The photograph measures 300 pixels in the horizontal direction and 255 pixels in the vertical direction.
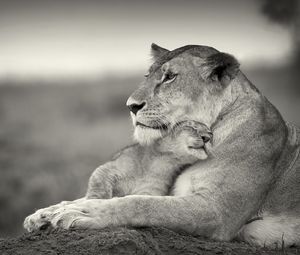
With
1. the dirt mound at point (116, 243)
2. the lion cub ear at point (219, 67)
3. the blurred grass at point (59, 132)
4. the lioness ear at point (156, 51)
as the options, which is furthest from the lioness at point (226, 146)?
the blurred grass at point (59, 132)

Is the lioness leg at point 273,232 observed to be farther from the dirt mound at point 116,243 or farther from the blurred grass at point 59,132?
the blurred grass at point 59,132

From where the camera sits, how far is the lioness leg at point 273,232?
675 cm

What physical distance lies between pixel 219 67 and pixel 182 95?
38 cm

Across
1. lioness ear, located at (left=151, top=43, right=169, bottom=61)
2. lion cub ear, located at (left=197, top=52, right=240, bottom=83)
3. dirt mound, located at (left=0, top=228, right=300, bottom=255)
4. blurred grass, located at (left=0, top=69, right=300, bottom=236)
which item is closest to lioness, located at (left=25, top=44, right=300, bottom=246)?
lion cub ear, located at (left=197, top=52, right=240, bottom=83)

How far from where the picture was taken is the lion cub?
22.6ft

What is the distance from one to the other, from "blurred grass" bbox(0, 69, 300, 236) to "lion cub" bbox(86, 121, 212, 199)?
405 centimetres

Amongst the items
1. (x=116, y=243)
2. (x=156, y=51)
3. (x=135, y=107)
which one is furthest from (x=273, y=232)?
(x=156, y=51)

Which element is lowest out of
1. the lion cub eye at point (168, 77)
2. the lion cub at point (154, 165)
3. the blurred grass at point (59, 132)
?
the blurred grass at point (59, 132)

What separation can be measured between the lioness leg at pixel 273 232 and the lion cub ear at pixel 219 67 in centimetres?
120

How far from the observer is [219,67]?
6.91 m

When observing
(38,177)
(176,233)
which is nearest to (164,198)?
(176,233)

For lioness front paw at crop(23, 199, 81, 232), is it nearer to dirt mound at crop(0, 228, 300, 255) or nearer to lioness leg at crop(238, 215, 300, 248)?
dirt mound at crop(0, 228, 300, 255)

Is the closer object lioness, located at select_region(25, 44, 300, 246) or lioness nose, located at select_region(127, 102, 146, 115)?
lioness, located at select_region(25, 44, 300, 246)

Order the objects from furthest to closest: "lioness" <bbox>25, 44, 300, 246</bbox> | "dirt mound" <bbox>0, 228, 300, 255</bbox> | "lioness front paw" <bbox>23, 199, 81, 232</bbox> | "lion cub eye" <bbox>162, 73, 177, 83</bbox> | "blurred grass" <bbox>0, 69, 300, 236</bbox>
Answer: "blurred grass" <bbox>0, 69, 300, 236</bbox>, "lion cub eye" <bbox>162, 73, 177, 83</bbox>, "lioness" <bbox>25, 44, 300, 246</bbox>, "lioness front paw" <bbox>23, 199, 81, 232</bbox>, "dirt mound" <bbox>0, 228, 300, 255</bbox>
